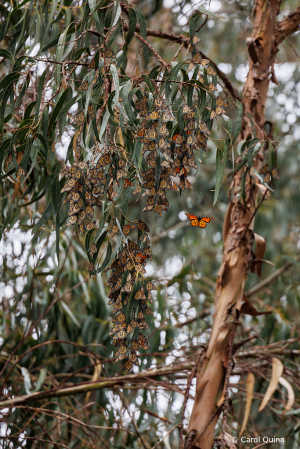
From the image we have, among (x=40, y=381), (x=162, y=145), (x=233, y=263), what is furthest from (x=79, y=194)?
(x=40, y=381)

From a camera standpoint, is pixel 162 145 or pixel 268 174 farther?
pixel 268 174

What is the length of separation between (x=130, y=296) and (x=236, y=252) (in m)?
0.55

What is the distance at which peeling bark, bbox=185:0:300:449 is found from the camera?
1188 mm

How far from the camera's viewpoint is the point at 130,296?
33.0 inches

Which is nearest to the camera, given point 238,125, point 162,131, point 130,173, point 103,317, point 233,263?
point 162,131

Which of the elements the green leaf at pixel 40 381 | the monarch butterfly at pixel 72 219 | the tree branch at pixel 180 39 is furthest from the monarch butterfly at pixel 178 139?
the green leaf at pixel 40 381

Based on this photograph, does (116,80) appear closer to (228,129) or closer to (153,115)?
(153,115)

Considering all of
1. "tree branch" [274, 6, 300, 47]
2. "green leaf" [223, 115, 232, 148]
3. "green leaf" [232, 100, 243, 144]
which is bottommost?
"green leaf" [223, 115, 232, 148]

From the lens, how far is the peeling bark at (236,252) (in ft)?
3.90

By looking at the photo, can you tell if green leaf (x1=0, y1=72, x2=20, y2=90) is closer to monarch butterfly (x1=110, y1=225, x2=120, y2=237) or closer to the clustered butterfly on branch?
the clustered butterfly on branch

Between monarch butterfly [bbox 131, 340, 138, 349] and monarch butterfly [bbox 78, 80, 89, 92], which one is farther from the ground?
monarch butterfly [bbox 78, 80, 89, 92]

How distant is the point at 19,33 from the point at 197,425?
47.6 inches

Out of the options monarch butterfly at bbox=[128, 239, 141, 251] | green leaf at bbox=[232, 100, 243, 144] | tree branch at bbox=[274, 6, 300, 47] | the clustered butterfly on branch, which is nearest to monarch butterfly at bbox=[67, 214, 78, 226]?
the clustered butterfly on branch

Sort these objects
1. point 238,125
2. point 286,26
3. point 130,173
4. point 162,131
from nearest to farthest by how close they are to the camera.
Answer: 1. point 162,131
2. point 130,173
3. point 238,125
4. point 286,26
